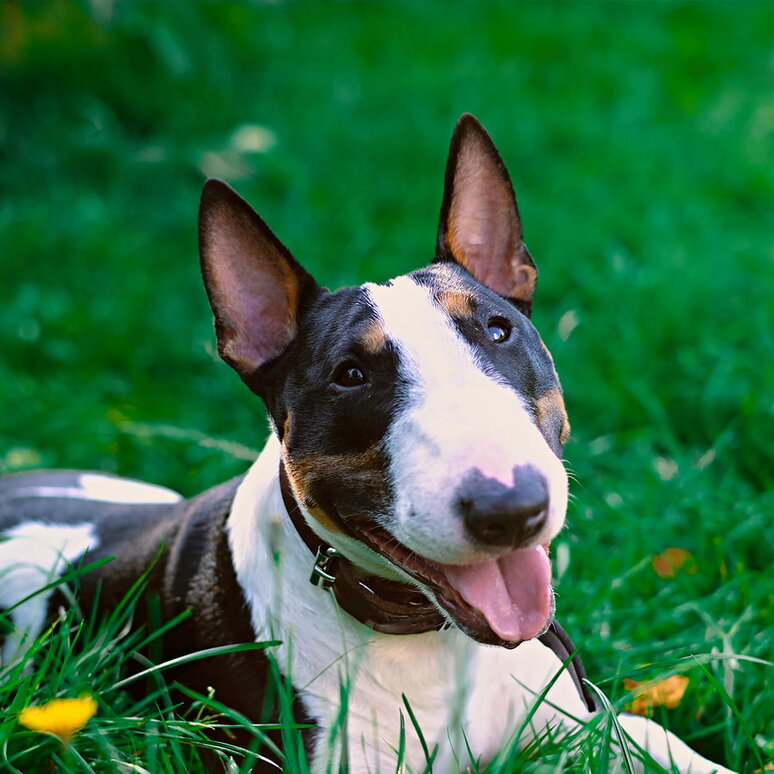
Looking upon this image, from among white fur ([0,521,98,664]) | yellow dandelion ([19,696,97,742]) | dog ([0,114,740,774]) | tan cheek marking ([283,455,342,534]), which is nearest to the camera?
yellow dandelion ([19,696,97,742])

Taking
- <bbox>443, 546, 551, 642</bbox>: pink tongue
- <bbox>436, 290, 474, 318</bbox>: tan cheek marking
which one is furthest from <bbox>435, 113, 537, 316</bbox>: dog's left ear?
<bbox>443, 546, 551, 642</bbox>: pink tongue

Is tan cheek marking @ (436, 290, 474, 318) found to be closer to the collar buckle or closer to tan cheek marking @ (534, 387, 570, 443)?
tan cheek marking @ (534, 387, 570, 443)

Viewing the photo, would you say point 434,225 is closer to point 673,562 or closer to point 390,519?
point 673,562

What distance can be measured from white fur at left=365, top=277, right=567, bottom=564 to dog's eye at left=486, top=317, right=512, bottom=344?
0.35ft

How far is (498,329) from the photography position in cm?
244

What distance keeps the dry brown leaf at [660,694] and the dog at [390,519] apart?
0.13 meters

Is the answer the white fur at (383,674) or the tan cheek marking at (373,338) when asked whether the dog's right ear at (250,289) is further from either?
the tan cheek marking at (373,338)

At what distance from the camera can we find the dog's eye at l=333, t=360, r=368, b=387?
2357mm

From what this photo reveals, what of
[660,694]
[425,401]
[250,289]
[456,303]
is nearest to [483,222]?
[456,303]

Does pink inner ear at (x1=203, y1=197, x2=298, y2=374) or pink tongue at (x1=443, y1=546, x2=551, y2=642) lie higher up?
pink inner ear at (x1=203, y1=197, x2=298, y2=374)

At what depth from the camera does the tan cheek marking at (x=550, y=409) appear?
2.37 meters

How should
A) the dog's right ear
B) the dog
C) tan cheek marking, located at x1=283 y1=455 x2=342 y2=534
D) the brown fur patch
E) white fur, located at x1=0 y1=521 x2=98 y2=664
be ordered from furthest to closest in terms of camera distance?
white fur, located at x1=0 y1=521 x2=98 y2=664, the dog's right ear, tan cheek marking, located at x1=283 y1=455 x2=342 y2=534, the brown fur patch, the dog

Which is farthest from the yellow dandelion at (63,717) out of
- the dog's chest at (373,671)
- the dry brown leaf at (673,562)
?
the dry brown leaf at (673,562)

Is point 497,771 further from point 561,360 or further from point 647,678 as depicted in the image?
point 561,360
